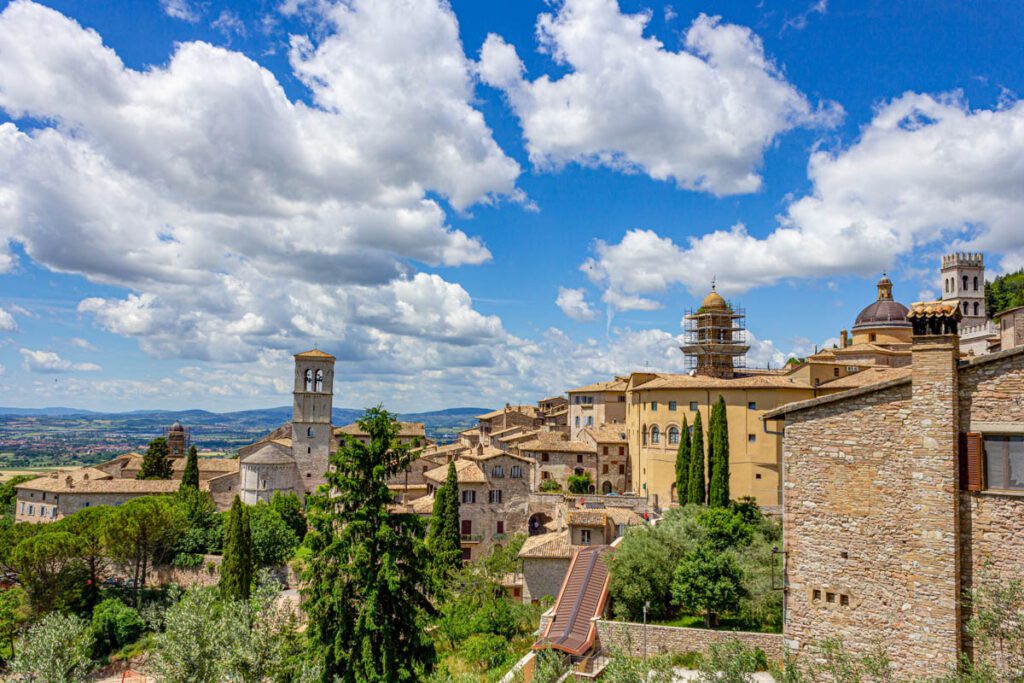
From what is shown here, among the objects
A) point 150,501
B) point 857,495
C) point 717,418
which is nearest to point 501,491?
point 717,418

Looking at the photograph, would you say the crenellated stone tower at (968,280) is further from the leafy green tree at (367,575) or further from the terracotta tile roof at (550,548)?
the leafy green tree at (367,575)

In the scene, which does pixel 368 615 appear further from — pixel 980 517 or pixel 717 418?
pixel 717 418

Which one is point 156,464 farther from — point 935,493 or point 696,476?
point 935,493

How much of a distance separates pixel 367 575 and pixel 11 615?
121 feet

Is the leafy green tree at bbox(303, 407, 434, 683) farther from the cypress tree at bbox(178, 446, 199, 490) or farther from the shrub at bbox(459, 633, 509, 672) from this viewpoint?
the cypress tree at bbox(178, 446, 199, 490)

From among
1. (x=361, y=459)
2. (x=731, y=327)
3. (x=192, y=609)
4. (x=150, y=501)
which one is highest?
Result: (x=731, y=327)

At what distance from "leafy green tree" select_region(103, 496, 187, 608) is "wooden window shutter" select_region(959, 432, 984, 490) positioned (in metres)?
50.3

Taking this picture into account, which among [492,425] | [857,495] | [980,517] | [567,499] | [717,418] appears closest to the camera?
[980,517]

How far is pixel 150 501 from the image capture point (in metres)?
48.8

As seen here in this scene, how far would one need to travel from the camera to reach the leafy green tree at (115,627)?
4181 cm

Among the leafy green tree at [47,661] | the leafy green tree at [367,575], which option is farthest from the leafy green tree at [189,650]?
the leafy green tree at [367,575]

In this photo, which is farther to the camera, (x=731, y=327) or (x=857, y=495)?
(x=731, y=327)

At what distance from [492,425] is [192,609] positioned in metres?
63.4

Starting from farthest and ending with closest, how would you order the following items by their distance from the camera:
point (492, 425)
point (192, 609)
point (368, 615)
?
point (492, 425), point (368, 615), point (192, 609)
